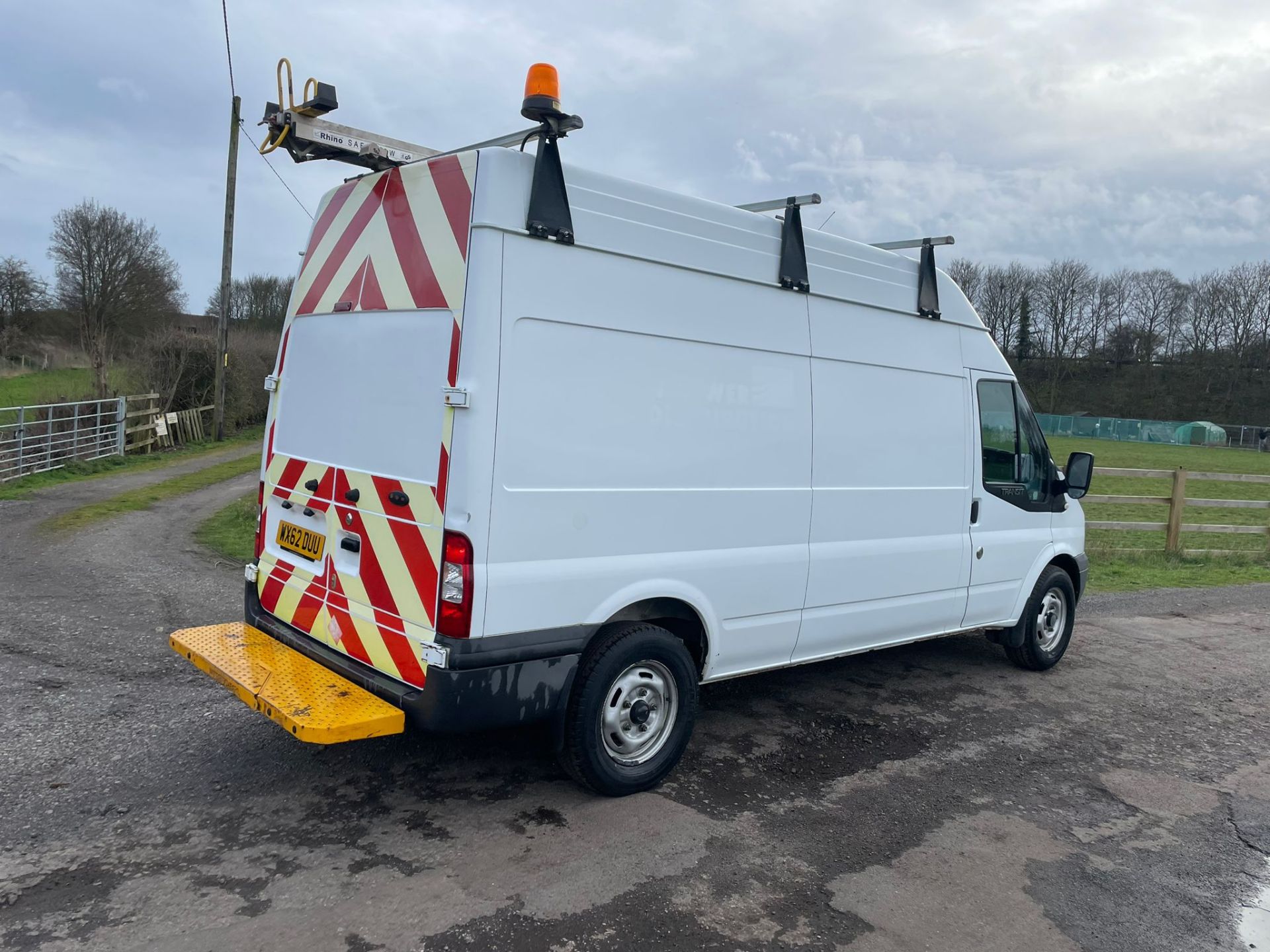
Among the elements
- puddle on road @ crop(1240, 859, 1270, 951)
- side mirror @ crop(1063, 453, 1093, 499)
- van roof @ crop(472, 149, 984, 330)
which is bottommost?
puddle on road @ crop(1240, 859, 1270, 951)

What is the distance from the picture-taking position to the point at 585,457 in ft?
12.8

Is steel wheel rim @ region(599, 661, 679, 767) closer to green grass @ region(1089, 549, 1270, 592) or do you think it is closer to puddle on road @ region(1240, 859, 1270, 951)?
puddle on road @ region(1240, 859, 1270, 951)

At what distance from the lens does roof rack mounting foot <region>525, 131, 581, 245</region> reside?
3.77 metres

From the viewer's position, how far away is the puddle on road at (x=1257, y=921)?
334 cm

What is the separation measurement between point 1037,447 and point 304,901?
17.8 ft

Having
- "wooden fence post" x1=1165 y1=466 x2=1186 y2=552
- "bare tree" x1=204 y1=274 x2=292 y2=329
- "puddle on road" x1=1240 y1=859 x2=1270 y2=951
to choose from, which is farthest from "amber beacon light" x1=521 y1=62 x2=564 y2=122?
"bare tree" x1=204 y1=274 x2=292 y2=329

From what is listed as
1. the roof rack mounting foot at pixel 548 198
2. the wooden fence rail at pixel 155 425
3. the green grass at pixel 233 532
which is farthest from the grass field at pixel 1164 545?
the wooden fence rail at pixel 155 425

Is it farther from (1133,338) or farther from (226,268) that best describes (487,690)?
(1133,338)

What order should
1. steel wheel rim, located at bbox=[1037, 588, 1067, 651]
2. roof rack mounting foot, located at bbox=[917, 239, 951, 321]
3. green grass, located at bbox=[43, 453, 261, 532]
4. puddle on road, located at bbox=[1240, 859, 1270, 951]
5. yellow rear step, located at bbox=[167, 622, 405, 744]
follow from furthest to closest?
green grass, located at bbox=[43, 453, 261, 532] < steel wheel rim, located at bbox=[1037, 588, 1067, 651] < roof rack mounting foot, located at bbox=[917, 239, 951, 321] < yellow rear step, located at bbox=[167, 622, 405, 744] < puddle on road, located at bbox=[1240, 859, 1270, 951]

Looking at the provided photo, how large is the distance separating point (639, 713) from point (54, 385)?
2674cm

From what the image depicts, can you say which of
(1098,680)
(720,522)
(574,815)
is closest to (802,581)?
(720,522)

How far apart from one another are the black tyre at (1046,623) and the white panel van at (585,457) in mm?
1474

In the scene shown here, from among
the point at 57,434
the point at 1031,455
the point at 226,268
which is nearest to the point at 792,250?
the point at 1031,455

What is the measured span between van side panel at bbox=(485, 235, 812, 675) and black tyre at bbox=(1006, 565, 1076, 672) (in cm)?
260
